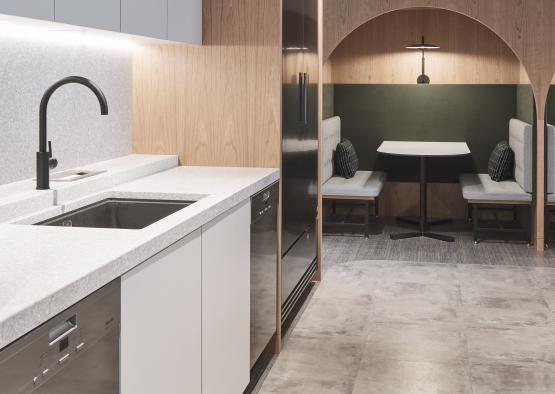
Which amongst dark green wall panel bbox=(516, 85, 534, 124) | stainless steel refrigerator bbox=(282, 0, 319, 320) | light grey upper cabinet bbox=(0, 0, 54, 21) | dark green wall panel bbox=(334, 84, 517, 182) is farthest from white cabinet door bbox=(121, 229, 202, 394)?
dark green wall panel bbox=(334, 84, 517, 182)

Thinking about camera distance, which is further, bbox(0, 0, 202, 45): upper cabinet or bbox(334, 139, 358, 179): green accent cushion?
bbox(334, 139, 358, 179): green accent cushion

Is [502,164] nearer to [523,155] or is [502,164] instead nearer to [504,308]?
[523,155]

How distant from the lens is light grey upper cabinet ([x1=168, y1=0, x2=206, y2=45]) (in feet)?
12.2

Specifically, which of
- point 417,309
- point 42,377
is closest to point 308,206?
point 417,309

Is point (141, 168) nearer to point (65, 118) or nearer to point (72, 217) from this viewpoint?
point (65, 118)

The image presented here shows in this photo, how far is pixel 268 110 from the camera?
13.6 feet

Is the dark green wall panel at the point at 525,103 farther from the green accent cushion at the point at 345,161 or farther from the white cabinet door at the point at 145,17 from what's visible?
the white cabinet door at the point at 145,17

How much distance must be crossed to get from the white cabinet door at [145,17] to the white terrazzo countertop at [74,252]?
63cm

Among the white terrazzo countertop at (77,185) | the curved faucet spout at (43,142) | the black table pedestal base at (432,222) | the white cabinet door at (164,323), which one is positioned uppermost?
the curved faucet spout at (43,142)

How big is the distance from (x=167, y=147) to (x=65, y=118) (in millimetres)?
777

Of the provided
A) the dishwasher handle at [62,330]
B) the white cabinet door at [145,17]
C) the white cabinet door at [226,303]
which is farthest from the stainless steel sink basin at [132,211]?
the dishwasher handle at [62,330]

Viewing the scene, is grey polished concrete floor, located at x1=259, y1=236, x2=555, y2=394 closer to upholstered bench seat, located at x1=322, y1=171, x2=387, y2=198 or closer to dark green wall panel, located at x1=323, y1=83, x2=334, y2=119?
upholstered bench seat, located at x1=322, y1=171, x2=387, y2=198

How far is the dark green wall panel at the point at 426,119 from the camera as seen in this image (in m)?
8.43

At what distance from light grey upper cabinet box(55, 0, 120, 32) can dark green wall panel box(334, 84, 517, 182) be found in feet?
19.0
